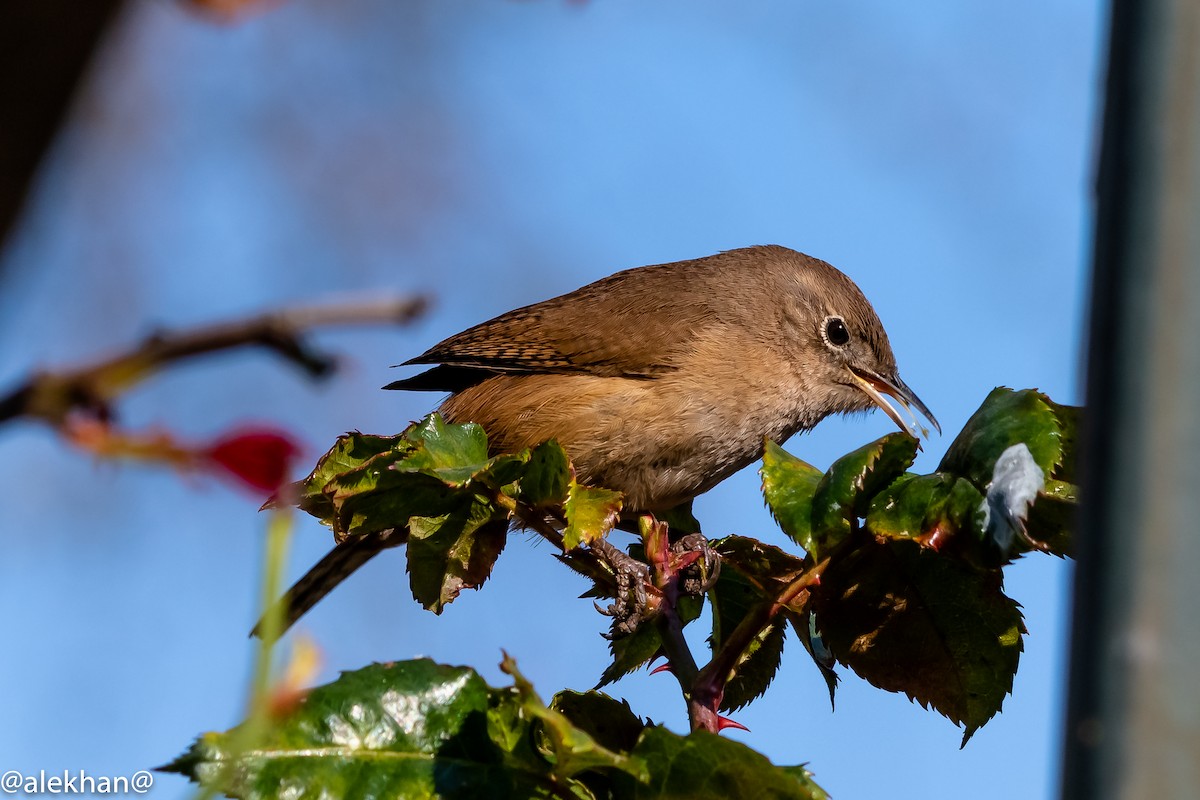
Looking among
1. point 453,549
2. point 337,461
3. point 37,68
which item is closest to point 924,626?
point 453,549

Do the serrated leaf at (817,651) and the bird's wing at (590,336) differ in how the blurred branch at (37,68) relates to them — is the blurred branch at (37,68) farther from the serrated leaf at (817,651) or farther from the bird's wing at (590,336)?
the bird's wing at (590,336)

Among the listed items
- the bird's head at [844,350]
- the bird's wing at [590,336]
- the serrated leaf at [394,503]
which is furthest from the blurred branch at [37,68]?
the bird's head at [844,350]

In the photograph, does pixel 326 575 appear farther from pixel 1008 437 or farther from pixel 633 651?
pixel 1008 437

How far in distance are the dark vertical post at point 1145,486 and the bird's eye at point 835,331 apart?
4466 mm

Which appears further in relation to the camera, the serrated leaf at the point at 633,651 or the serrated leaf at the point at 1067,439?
the serrated leaf at the point at 633,651

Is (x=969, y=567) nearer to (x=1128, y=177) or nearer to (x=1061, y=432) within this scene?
(x=1061, y=432)

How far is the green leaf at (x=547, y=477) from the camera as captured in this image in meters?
2.44

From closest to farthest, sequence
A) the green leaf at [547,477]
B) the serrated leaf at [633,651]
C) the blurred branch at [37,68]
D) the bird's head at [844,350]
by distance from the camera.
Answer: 1. the blurred branch at [37,68]
2. the green leaf at [547,477]
3. the serrated leaf at [633,651]
4. the bird's head at [844,350]

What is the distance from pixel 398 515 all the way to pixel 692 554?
1.90 ft

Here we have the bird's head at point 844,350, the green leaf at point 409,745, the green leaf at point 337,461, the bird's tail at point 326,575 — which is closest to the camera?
the green leaf at point 409,745

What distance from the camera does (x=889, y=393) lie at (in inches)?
222

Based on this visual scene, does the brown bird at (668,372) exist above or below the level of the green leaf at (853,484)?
above

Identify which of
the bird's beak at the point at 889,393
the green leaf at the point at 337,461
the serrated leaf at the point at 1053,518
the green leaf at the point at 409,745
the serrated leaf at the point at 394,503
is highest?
the bird's beak at the point at 889,393

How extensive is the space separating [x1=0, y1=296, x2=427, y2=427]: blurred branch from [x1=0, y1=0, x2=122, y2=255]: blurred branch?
0.31 meters
